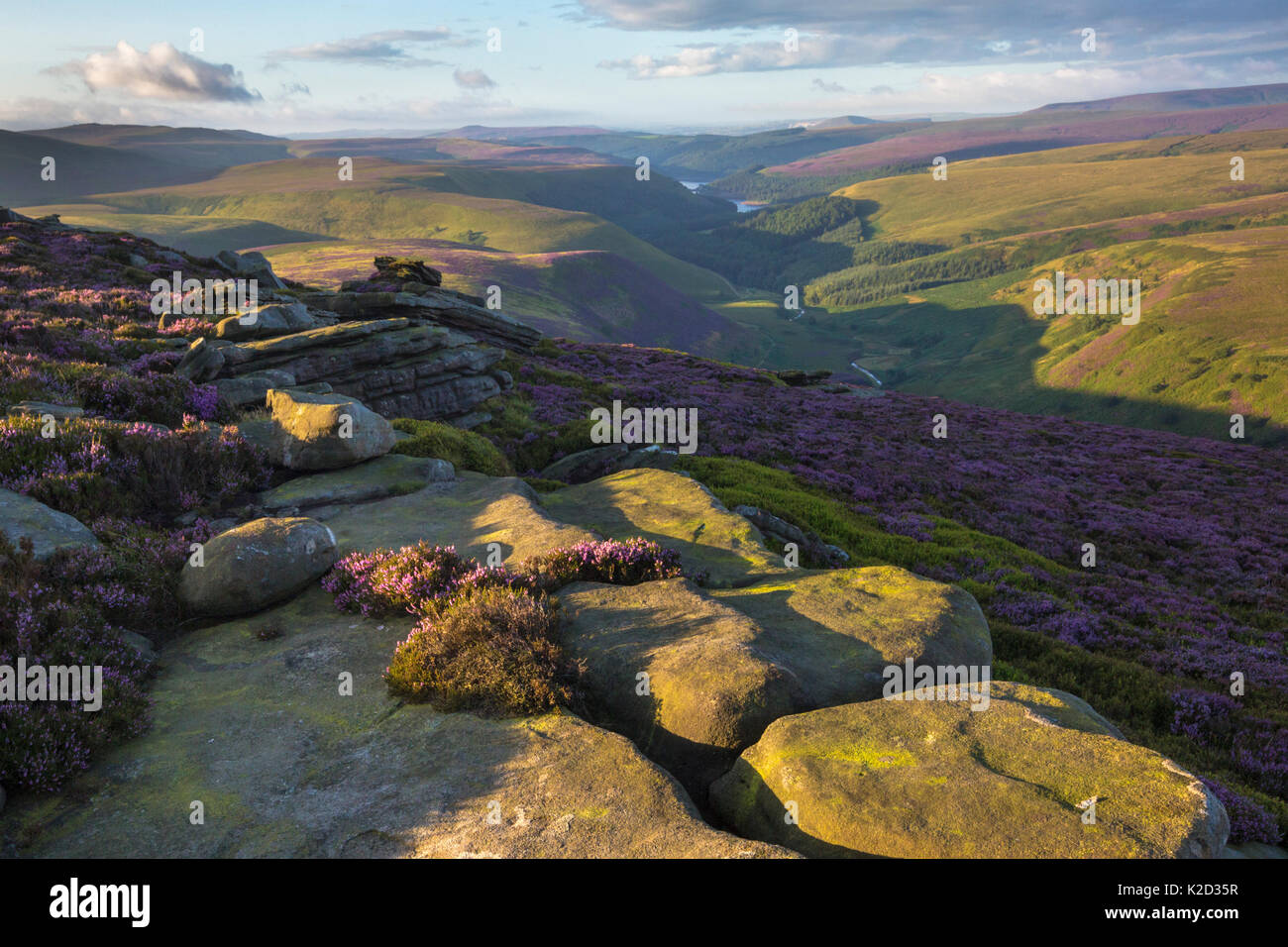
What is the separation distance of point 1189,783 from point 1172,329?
21802 centimetres

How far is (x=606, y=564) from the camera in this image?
1077 cm

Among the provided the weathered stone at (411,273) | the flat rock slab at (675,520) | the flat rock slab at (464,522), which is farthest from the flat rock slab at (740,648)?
the weathered stone at (411,273)

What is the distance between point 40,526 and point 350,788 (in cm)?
A: 754

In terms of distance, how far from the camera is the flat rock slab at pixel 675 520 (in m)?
12.1

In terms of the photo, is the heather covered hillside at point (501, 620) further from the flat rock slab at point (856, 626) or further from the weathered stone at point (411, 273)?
the weathered stone at point (411, 273)

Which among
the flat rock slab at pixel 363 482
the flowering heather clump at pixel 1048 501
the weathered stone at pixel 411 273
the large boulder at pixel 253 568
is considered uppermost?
the weathered stone at pixel 411 273

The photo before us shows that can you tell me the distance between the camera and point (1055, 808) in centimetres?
569

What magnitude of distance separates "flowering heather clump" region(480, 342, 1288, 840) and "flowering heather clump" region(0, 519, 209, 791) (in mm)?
14054

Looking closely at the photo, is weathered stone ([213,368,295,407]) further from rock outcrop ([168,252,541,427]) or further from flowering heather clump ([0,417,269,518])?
flowering heather clump ([0,417,269,518])

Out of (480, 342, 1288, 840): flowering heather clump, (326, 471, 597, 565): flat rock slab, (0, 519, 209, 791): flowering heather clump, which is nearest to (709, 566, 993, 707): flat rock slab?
(326, 471, 597, 565): flat rock slab

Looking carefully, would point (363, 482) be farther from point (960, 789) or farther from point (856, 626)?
point (960, 789)

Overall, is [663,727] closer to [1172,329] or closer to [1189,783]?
[1189,783]

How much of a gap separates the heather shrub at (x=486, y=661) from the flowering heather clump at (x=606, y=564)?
170 centimetres

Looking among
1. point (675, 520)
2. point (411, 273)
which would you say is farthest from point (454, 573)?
point (411, 273)
